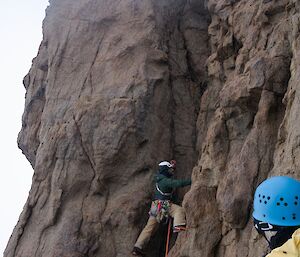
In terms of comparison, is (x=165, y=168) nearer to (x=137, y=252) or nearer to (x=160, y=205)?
(x=160, y=205)

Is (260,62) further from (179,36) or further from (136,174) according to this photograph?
(179,36)

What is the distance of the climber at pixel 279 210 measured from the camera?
13.8 ft

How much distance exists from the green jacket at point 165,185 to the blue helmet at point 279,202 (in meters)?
7.88

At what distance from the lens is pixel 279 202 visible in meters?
4.21

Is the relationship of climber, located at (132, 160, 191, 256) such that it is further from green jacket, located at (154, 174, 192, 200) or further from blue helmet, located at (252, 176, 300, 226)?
blue helmet, located at (252, 176, 300, 226)

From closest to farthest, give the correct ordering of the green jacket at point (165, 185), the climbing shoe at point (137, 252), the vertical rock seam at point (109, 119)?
the green jacket at point (165, 185), the climbing shoe at point (137, 252), the vertical rock seam at point (109, 119)

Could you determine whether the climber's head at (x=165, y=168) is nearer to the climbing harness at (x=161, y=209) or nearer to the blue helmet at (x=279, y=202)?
the climbing harness at (x=161, y=209)

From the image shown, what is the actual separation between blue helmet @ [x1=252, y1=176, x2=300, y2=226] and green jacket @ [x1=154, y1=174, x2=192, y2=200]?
788 centimetres

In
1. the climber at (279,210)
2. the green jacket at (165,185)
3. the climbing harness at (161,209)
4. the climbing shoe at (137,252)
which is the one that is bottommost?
the climbing shoe at (137,252)

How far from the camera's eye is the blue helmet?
4.20 m

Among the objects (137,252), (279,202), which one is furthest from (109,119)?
(279,202)

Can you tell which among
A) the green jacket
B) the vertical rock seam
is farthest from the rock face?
the green jacket

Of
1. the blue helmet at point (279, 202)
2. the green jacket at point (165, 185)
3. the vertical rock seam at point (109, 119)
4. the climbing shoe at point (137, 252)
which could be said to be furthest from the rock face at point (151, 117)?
the blue helmet at point (279, 202)

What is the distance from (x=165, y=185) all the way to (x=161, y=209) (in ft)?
2.13
